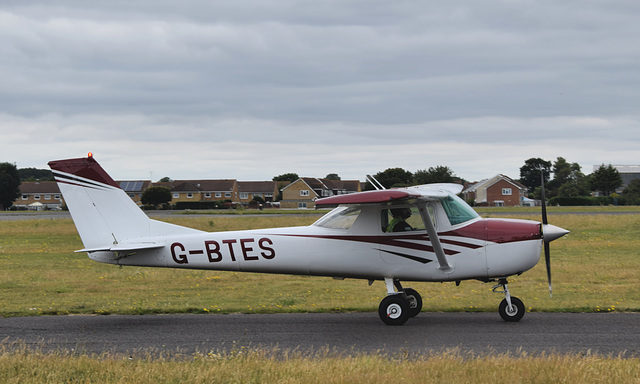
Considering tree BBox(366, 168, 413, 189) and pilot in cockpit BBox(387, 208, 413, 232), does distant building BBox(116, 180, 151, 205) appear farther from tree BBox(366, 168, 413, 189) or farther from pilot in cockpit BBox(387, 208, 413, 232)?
pilot in cockpit BBox(387, 208, 413, 232)

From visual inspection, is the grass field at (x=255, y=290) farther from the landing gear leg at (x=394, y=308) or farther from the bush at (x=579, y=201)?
the bush at (x=579, y=201)

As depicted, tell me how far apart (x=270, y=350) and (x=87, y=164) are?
17.8 ft

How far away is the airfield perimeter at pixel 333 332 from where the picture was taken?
9328mm

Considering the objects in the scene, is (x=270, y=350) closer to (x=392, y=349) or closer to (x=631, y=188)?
(x=392, y=349)

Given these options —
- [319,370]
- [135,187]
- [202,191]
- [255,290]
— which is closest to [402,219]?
[319,370]

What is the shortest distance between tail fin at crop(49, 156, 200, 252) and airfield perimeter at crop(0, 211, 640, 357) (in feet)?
4.99

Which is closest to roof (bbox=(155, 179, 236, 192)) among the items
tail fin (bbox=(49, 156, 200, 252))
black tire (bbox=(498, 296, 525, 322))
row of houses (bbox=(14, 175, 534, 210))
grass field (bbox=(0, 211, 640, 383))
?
row of houses (bbox=(14, 175, 534, 210))

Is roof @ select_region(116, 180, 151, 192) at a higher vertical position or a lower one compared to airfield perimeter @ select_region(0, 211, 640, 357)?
higher

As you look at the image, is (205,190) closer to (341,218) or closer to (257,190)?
(257,190)

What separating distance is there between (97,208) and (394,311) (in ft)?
19.2

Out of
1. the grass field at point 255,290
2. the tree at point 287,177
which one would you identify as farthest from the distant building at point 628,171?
the grass field at point 255,290

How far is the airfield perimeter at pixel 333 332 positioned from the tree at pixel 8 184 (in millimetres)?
97800

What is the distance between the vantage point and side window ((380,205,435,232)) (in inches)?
449

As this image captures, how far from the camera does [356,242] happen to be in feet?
37.8
